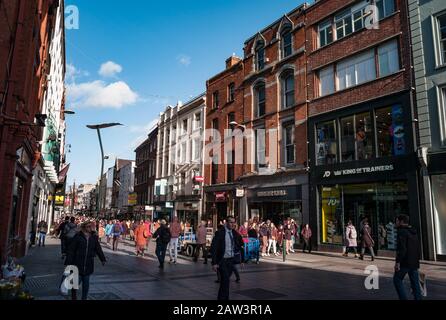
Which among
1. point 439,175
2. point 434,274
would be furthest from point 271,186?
point 434,274

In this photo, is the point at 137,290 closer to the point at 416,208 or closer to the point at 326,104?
the point at 416,208

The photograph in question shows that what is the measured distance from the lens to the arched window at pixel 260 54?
27266 millimetres

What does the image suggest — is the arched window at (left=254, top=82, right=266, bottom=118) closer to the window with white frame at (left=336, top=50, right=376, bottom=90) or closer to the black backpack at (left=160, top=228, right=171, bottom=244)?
the window with white frame at (left=336, top=50, right=376, bottom=90)

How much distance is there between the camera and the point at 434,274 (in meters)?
12.2

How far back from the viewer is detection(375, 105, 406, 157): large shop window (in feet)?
57.1

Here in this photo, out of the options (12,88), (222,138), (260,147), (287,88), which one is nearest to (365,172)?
(287,88)

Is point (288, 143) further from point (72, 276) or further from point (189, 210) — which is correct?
point (72, 276)

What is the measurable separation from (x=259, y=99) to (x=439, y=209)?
14.9 m

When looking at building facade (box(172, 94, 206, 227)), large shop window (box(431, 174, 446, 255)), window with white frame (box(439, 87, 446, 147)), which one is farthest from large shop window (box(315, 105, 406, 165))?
building facade (box(172, 94, 206, 227))

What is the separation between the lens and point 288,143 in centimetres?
2409

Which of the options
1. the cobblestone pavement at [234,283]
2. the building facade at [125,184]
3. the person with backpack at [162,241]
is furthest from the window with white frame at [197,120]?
the building facade at [125,184]

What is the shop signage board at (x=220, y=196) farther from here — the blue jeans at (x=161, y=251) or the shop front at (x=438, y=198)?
the shop front at (x=438, y=198)

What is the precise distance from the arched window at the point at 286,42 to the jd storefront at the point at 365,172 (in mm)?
5883
